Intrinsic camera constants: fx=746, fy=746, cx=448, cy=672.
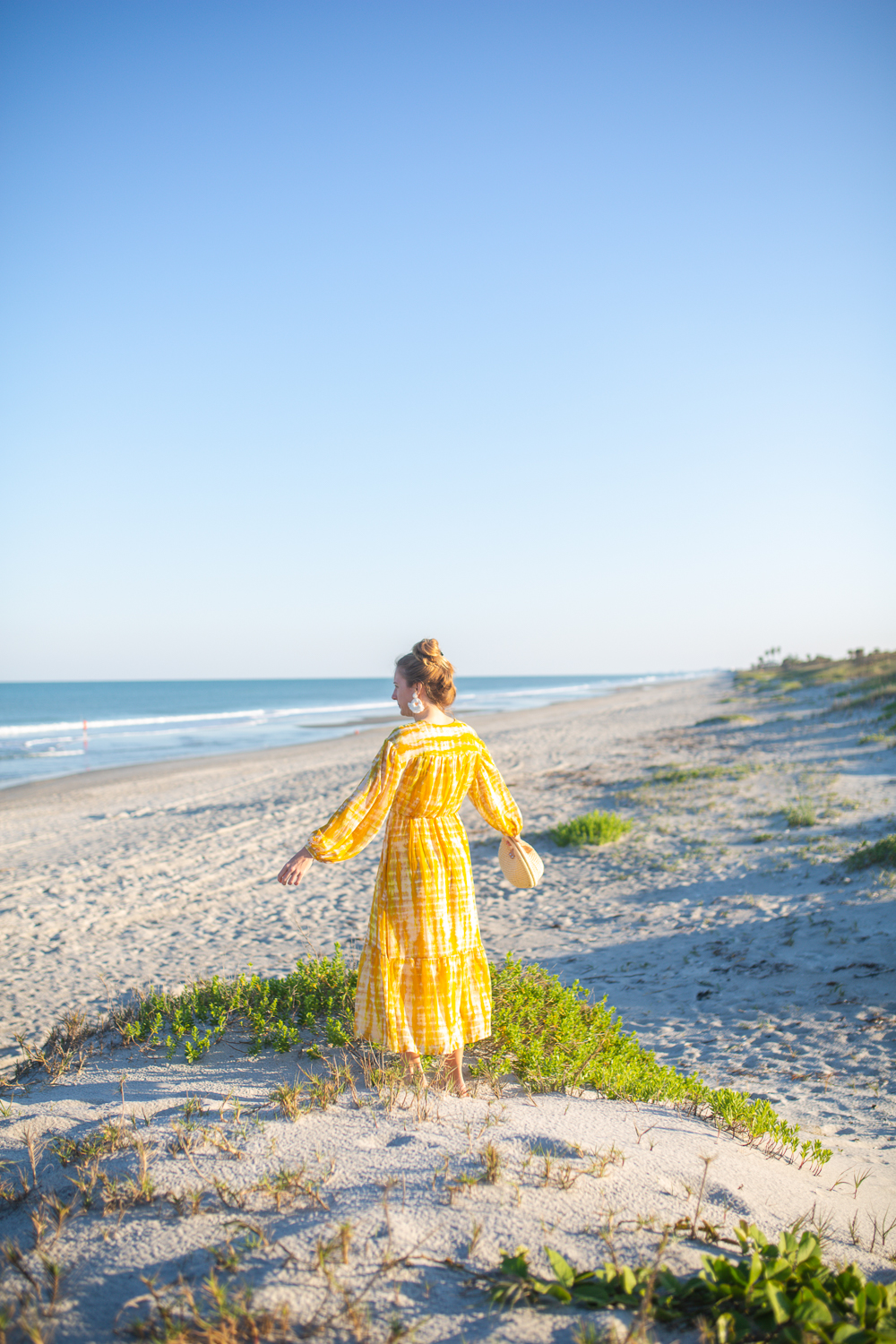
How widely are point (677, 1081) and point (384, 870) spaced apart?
6.01 ft

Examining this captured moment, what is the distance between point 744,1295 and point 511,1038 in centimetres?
185

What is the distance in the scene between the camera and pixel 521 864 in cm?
363

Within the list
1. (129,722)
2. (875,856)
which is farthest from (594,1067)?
(129,722)

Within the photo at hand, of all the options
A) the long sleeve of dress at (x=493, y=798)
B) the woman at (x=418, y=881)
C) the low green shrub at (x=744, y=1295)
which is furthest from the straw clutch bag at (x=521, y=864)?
the low green shrub at (x=744, y=1295)

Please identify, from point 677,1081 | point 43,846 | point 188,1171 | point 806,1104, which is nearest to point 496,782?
point 677,1081

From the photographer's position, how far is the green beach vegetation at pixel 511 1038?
11.2 feet

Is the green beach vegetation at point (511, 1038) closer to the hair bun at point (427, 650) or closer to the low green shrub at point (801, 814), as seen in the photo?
the hair bun at point (427, 650)

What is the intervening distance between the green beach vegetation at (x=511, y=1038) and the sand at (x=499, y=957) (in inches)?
5.5

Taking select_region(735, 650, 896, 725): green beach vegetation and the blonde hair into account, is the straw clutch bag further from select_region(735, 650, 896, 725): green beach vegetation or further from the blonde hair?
select_region(735, 650, 896, 725): green beach vegetation

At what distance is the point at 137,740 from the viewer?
31641 mm

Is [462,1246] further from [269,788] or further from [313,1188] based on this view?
[269,788]

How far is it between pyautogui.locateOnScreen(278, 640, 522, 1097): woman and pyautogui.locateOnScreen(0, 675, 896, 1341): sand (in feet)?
1.00

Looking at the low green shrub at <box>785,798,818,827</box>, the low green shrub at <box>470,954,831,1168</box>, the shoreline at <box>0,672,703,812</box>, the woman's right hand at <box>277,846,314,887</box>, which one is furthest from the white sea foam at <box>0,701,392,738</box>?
the woman's right hand at <box>277,846,314,887</box>

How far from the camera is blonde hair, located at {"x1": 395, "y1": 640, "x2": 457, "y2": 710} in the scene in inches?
133
